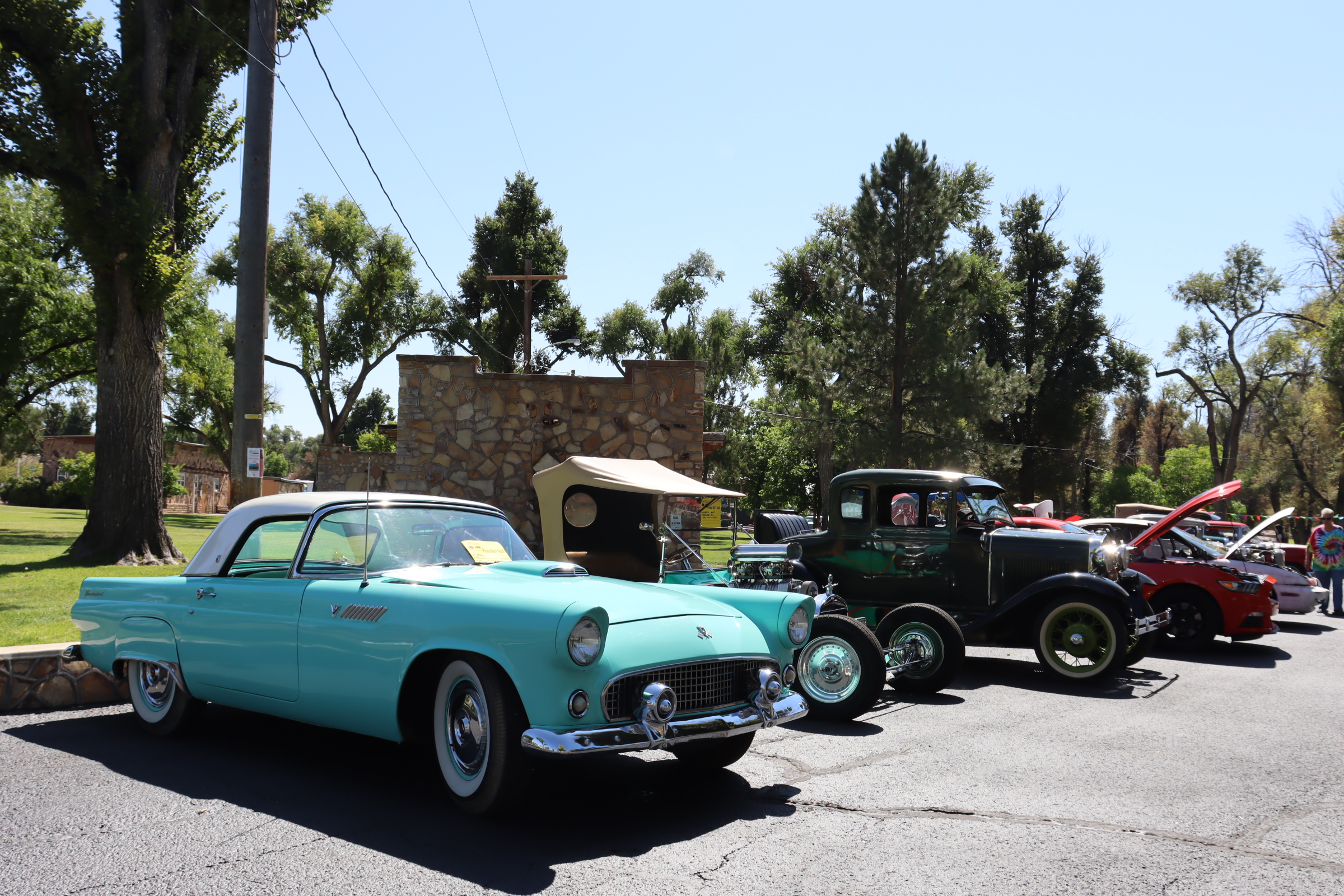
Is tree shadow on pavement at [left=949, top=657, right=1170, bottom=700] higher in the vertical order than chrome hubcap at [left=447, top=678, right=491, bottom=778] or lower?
lower

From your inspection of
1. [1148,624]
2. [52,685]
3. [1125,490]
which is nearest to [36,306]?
[52,685]

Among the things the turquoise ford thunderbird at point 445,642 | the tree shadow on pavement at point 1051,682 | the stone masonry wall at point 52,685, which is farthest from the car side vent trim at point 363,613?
the tree shadow on pavement at point 1051,682

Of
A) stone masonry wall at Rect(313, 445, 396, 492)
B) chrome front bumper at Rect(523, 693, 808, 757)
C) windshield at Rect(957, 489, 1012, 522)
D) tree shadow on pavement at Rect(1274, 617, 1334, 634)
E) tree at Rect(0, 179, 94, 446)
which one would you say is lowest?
tree shadow on pavement at Rect(1274, 617, 1334, 634)

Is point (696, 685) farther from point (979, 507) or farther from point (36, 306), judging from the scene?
point (36, 306)

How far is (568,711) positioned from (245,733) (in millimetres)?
3176

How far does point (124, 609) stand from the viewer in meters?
6.21

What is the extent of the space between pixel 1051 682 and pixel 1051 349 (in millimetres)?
42130

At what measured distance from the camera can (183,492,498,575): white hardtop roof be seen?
570 cm

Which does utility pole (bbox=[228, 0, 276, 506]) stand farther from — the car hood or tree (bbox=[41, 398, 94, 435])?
tree (bbox=[41, 398, 94, 435])

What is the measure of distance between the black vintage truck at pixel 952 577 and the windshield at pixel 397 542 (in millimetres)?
3002

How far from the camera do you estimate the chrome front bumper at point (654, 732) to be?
4.03m

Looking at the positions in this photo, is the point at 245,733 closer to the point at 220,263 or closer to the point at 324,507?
the point at 324,507

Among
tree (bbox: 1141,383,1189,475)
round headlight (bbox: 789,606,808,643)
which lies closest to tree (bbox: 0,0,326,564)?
round headlight (bbox: 789,606,808,643)

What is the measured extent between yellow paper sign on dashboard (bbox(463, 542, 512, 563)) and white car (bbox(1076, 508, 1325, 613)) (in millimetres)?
10113
